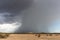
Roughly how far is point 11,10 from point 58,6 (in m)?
0.34

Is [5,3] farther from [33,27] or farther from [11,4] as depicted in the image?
[33,27]

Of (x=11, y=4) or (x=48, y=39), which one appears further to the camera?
(x=11, y=4)

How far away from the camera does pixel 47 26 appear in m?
0.68

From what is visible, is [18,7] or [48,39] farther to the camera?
[18,7]

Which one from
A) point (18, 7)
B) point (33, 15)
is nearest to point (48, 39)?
point (33, 15)

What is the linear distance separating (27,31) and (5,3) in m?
0.27

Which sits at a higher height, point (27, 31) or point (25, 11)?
point (25, 11)

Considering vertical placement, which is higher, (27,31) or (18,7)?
(18,7)

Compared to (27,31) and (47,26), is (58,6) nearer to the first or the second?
(47,26)

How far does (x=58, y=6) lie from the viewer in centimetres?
73

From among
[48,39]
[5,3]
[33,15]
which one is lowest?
[48,39]

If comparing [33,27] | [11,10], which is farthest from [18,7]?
[33,27]

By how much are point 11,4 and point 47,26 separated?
0.30 meters

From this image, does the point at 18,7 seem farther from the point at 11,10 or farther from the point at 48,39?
the point at 48,39
